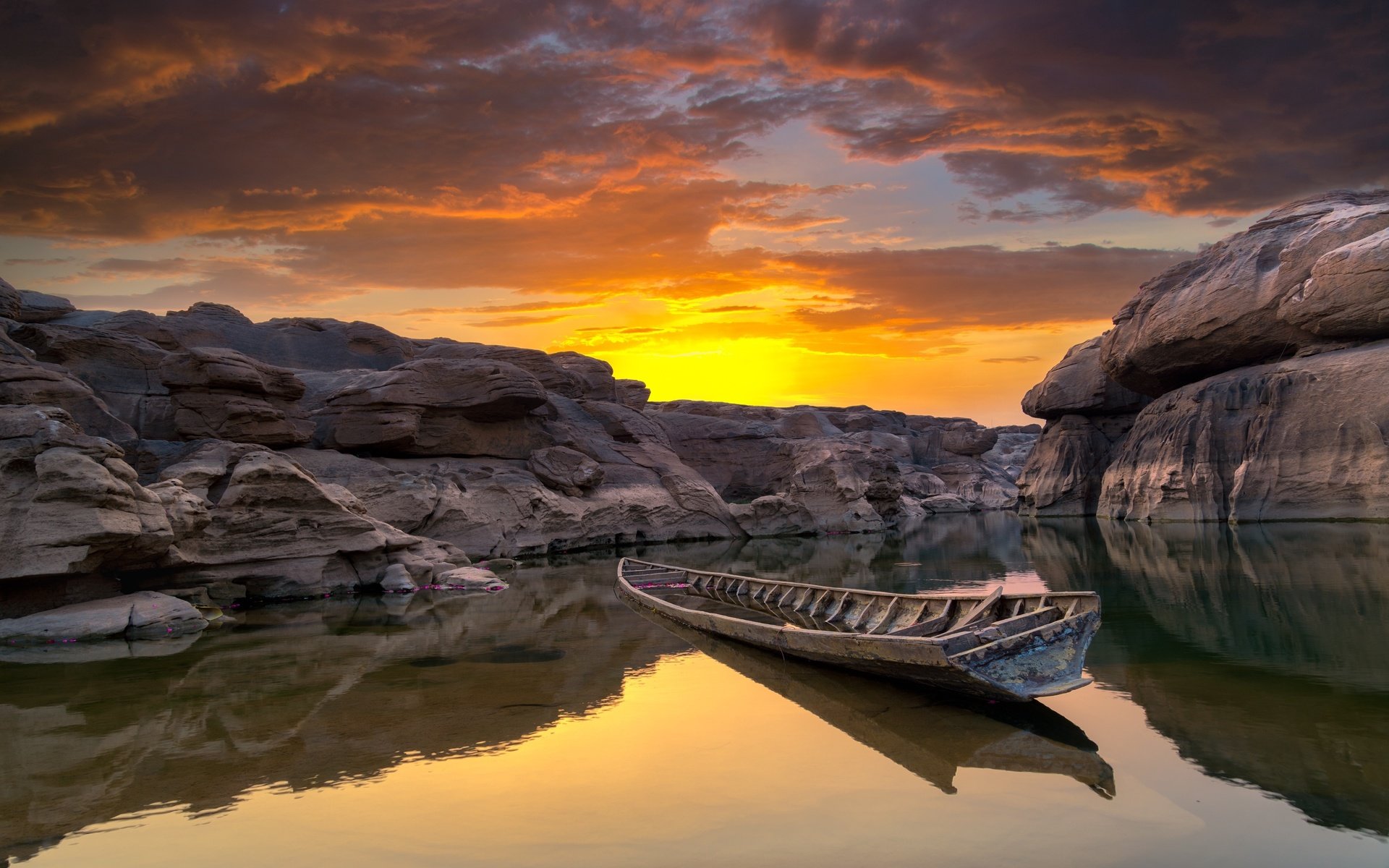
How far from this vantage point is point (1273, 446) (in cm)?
3972

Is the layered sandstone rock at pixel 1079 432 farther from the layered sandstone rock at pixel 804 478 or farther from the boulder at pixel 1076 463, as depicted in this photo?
the layered sandstone rock at pixel 804 478

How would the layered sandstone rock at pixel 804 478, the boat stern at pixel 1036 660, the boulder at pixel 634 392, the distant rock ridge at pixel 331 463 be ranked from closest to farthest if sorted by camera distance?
1. the boat stern at pixel 1036 660
2. the distant rock ridge at pixel 331 463
3. the layered sandstone rock at pixel 804 478
4. the boulder at pixel 634 392

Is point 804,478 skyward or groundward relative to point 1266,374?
groundward

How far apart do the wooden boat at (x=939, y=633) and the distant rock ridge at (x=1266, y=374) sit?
3195cm

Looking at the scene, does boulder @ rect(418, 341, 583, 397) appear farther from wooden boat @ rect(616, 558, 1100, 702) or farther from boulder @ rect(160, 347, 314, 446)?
wooden boat @ rect(616, 558, 1100, 702)

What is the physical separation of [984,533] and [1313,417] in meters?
15.2

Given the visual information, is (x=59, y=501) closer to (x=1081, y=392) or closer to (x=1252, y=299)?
(x=1252, y=299)

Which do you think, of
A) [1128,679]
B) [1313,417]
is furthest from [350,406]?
[1313,417]

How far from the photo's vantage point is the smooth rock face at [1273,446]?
35531 millimetres

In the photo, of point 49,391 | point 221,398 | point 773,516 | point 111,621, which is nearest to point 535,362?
point 773,516

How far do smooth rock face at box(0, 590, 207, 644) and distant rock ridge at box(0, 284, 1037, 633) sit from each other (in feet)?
1.88

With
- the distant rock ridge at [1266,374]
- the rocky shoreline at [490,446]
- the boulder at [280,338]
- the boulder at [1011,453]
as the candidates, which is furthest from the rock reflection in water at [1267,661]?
the boulder at [1011,453]

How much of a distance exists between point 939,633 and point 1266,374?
3860 cm

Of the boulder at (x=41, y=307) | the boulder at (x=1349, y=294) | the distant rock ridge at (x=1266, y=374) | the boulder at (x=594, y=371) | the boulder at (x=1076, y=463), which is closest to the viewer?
the boulder at (x=41, y=307)
